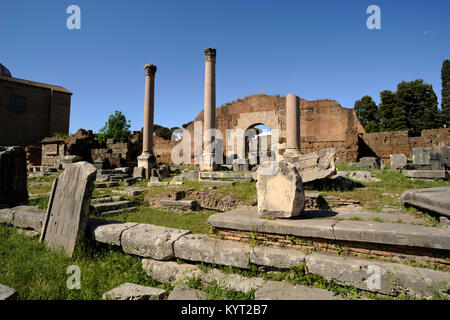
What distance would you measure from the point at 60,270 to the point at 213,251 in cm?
171

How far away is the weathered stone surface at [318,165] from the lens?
7.28 metres

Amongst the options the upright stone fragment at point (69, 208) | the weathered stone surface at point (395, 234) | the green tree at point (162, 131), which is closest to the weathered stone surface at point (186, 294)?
the weathered stone surface at point (395, 234)

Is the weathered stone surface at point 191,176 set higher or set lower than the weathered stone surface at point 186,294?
higher

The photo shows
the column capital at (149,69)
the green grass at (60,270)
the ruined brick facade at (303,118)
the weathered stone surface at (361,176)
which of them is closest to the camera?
the green grass at (60,270)

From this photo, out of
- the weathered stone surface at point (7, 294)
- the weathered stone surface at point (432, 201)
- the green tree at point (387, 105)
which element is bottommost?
the weathered stone surface at point (7, 294)

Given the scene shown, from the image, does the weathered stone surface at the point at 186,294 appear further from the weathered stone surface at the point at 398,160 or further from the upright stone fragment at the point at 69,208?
the weathered stone surface at the point at 398,160

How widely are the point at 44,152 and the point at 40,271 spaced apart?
2112 cm

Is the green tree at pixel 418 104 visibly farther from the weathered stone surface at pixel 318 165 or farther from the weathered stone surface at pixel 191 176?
the weathered stone surface at pixel 191 176

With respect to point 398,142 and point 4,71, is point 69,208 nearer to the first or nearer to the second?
point 398,142

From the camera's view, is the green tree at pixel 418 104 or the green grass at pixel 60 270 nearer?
Result: the green grass at pixel 60 270

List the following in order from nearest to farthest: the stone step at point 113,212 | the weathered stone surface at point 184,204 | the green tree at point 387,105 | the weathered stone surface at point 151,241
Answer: the weathered stone surface at point 151,241 < the stone step at point 113,212 < the weathered stone surface at point 184,204 < the green tree at point 387,105

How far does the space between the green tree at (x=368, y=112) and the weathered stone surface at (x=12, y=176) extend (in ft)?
105

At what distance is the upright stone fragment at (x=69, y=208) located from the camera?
339 cm
